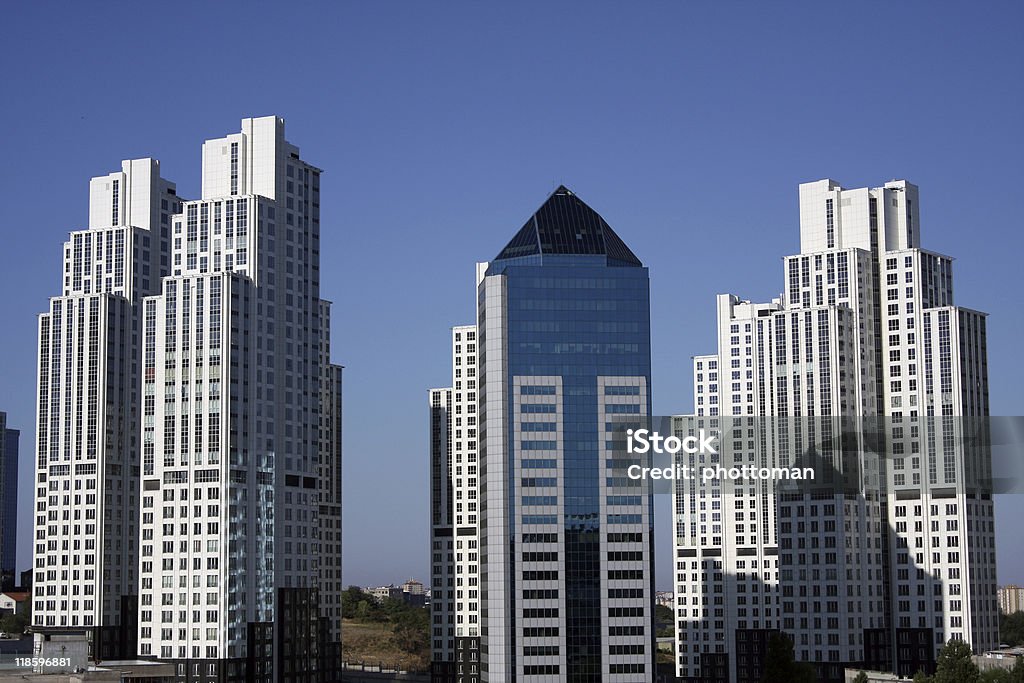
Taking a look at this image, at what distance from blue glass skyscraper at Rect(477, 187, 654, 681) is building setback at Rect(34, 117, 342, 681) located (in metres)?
28.4

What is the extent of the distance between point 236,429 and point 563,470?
130 ft

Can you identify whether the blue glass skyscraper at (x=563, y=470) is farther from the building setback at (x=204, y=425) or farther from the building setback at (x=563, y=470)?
the building setback at (x=204, y=425)

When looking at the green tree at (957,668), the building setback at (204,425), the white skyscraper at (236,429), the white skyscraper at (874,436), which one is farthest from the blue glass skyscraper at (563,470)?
the green tree at (957,668)

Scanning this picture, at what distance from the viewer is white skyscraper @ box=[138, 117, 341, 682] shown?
170 m

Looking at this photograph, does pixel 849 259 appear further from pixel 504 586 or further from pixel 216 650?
pixel 216 650

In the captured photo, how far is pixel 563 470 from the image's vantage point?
509 feet

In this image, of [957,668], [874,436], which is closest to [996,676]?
[957,668]

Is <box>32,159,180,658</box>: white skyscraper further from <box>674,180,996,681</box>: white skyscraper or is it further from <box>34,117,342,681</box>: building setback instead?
<box>674,180,996,681</box>: white skyscraper

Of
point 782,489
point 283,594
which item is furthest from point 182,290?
point 782,489

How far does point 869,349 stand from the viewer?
195 metres

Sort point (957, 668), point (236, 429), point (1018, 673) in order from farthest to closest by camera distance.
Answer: point (236, 429) < point (1018, 673) < point (957, 668)

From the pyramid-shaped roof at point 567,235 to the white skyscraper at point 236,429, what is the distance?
3067cm

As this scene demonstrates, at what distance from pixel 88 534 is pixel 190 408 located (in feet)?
102

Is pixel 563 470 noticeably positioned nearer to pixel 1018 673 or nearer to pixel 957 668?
pixel 957 668
